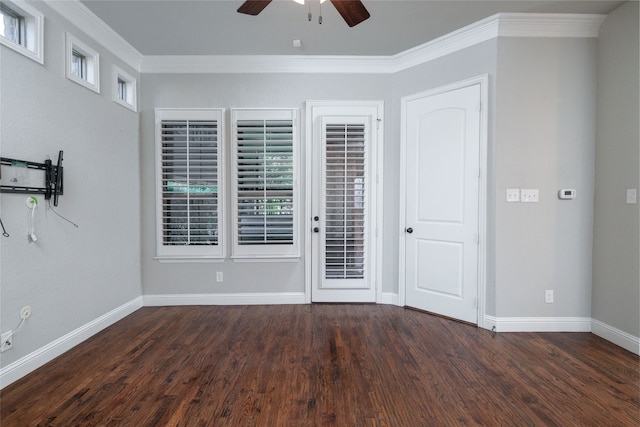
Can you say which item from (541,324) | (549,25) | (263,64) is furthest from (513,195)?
(263,64)

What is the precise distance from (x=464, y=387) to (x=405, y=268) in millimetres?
1656

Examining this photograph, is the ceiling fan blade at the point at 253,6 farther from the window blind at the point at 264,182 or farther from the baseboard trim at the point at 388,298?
the baseboard trim at the point at 388,298

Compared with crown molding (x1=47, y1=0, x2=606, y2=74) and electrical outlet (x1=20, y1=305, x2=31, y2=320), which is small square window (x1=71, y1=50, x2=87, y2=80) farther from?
electrical outlet (x1=20, y1=305, x2=31, y2=320)

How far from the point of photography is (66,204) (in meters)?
2.63

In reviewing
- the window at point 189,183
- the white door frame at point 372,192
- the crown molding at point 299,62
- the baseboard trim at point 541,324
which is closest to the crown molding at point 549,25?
the crown molding at point 299,62

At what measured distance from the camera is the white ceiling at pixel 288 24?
2723mm

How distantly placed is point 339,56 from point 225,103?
4.87 feet

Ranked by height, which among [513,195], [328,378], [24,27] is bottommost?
[328,378]

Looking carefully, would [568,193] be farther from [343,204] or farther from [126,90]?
[126,90]

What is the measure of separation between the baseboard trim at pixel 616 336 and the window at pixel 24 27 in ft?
17.5

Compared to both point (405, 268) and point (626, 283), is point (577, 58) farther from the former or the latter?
point (405, 268)

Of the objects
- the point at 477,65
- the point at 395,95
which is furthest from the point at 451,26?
the point at 395,95

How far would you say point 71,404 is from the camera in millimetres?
1924

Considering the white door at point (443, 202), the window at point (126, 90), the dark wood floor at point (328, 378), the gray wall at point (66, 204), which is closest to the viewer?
the dark wood floor at point (328, 378)
